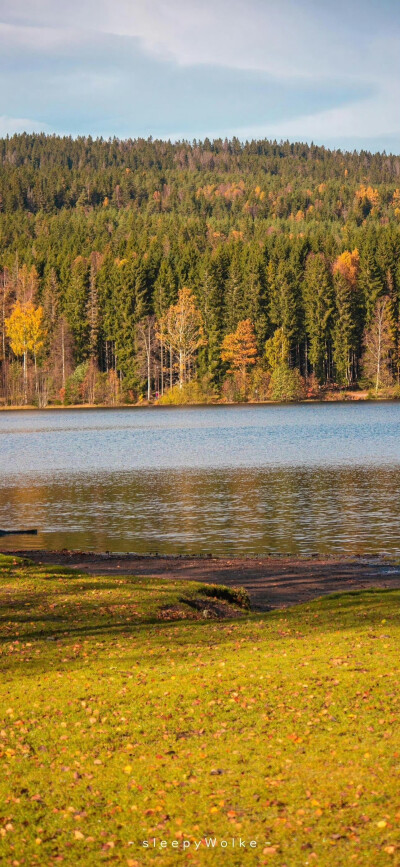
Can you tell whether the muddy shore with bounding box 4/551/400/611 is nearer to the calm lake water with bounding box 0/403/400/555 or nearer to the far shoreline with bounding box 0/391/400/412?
the calm lake water with bounding box 0/403/400/555

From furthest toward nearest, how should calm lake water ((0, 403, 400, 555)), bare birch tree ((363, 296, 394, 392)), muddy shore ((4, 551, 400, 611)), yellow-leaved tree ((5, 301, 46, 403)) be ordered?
1. yellow-leaved tree ((5, 301, 46, 403))
2. bare birch tree ((363, 296, 394, 392))
3. calm lake water ((0, 403, 400, 555))
4. muddy shore ((4, 551, 400, 611))

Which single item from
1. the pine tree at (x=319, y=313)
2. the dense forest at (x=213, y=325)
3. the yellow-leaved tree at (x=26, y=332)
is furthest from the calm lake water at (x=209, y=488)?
the yellow-leaved tree at (x=26, y=332)

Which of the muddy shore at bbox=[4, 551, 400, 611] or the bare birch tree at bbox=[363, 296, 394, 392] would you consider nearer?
the muddy shore at bbox=[4, 551, 400, 611]

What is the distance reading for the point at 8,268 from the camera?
162625 mm

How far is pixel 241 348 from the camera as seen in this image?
133 meters

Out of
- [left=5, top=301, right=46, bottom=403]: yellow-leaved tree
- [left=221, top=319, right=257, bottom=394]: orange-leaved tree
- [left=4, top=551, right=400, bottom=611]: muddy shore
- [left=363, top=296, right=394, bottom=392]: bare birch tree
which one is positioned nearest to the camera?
[left=4, top=551, right=400, bottom=611]: muddy shore

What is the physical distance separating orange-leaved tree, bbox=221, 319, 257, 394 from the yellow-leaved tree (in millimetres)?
31883

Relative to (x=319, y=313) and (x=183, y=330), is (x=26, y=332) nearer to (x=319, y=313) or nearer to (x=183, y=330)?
(x=183, y=330)

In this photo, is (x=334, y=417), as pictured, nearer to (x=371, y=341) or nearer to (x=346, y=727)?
(x=371, y=341)

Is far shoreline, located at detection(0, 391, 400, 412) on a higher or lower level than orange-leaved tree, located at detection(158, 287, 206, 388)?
lower

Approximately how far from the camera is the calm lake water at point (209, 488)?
95.8 feet

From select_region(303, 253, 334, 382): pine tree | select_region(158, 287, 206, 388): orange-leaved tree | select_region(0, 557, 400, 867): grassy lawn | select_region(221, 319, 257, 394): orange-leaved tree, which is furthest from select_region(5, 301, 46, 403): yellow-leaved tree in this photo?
select_region(0, 557, 400, 867): grassy lawn

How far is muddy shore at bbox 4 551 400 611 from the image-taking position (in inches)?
797

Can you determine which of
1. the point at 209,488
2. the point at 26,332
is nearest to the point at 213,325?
the point at 26,332
